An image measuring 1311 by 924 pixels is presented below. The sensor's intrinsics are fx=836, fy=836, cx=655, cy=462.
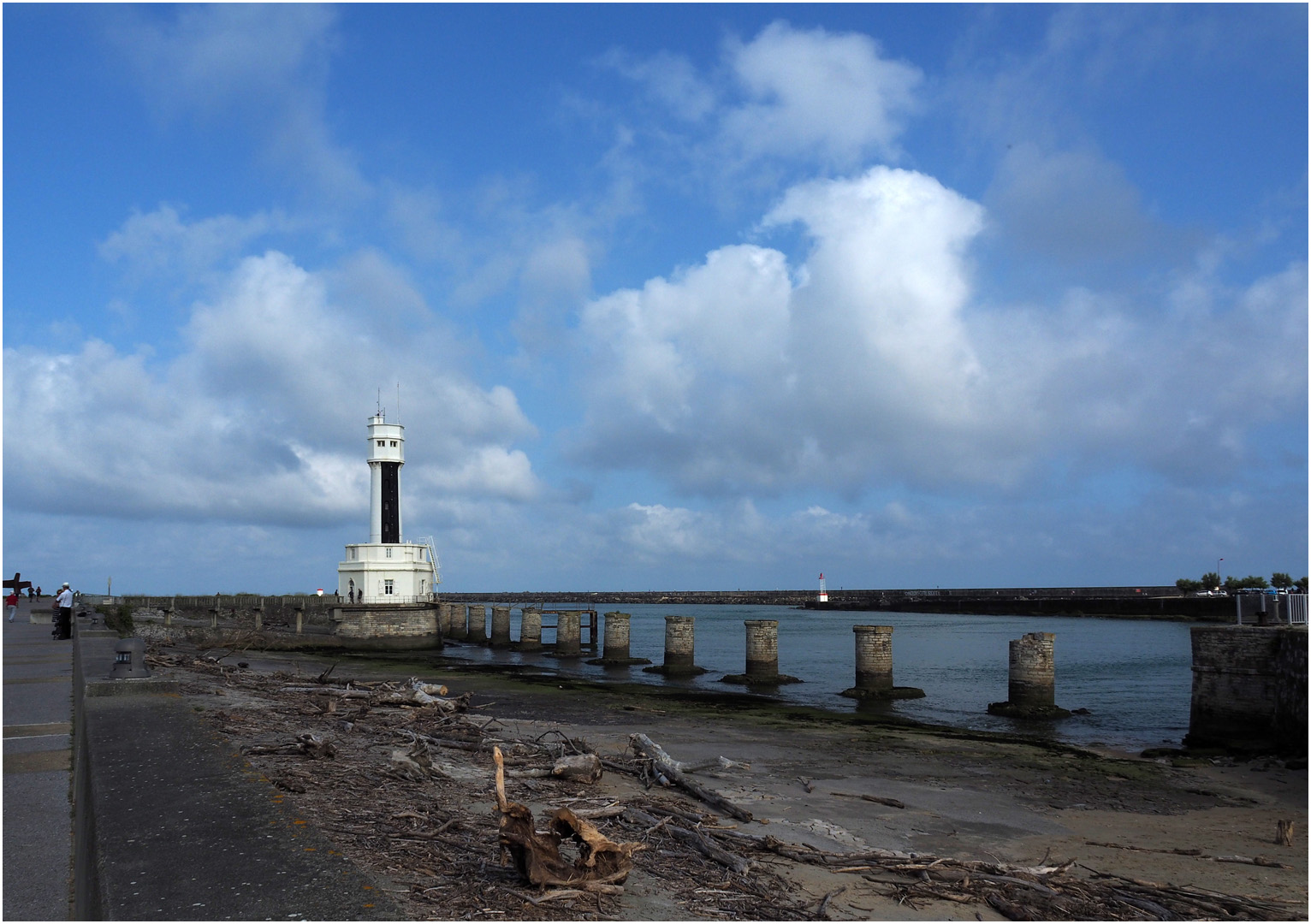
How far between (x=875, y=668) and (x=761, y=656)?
573 cm

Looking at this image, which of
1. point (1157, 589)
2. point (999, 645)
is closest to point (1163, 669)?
point (999, 645)

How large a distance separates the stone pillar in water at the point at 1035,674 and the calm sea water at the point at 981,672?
97cm

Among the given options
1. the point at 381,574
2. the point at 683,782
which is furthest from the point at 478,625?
the point at 683,782

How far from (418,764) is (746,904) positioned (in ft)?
13.5

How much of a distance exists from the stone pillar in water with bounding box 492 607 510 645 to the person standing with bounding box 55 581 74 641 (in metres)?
35.9

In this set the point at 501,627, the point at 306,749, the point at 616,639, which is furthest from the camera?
the point at 501,627

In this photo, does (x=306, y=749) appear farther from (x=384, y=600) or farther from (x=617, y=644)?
(x=384, y=600)

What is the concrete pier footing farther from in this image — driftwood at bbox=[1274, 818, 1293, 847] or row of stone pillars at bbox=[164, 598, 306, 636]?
driftwood at bbox=[1274, 818, 1293, 847]

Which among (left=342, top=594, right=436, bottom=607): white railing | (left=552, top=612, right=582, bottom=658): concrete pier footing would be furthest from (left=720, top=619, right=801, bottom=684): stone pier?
(left=342, top=594, right=436, bottom=607): white railing

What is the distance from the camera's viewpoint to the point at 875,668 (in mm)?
26844

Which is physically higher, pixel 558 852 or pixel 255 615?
pixel 558 852

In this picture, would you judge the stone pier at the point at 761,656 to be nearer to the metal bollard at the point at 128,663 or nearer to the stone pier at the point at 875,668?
the stone pier at the point at 875,668

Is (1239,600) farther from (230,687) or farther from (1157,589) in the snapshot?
(1157,589)

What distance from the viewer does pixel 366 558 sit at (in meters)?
46.1
